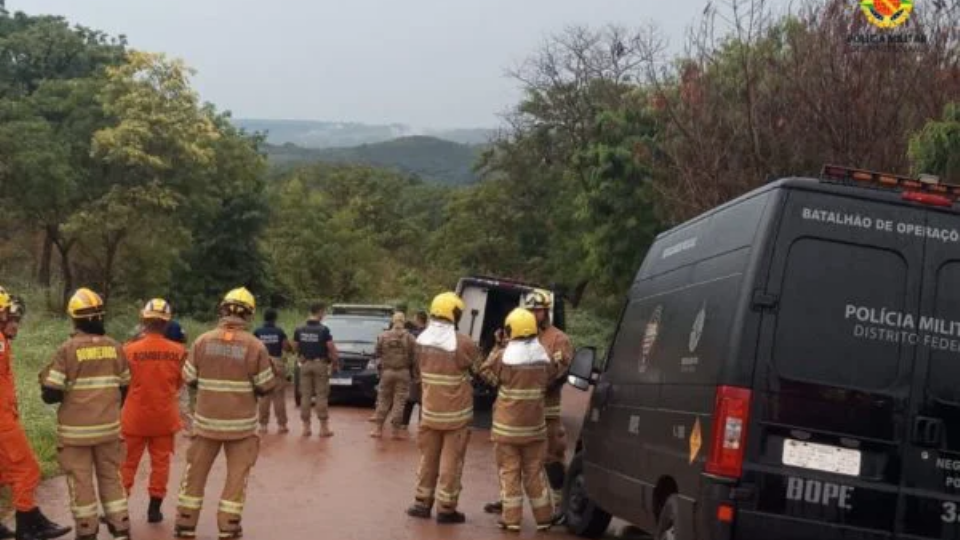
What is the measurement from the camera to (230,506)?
29.7 feet

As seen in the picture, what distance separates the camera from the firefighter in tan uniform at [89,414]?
8477 mm

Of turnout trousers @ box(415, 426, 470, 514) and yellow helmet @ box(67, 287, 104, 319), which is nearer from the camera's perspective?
yellow helmet @ box(67, 287, 104, 319)

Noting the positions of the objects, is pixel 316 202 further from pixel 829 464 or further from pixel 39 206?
pixel 829 464

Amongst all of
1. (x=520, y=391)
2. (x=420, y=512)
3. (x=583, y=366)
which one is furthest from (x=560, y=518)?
(x=583, y=366)

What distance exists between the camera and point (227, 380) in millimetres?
9148

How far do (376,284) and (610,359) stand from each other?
44.7 metres

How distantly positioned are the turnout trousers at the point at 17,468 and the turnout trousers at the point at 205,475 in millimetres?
1148

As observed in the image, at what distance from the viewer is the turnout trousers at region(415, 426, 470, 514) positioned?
407 inches

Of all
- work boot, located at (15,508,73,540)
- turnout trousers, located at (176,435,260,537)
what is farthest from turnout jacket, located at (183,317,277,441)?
work boot, located at (15,508,73,540)

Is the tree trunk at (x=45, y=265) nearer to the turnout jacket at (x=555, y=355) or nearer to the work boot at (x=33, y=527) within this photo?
the turnout jacket at (x=555, y=355)

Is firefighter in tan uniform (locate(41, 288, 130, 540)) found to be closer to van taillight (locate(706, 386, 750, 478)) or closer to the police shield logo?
the police shield logo

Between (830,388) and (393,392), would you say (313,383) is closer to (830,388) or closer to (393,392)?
(393,392)

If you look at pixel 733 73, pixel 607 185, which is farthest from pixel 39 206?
pixel 733 73

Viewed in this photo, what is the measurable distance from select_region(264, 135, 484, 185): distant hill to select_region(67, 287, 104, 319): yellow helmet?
148370mm
